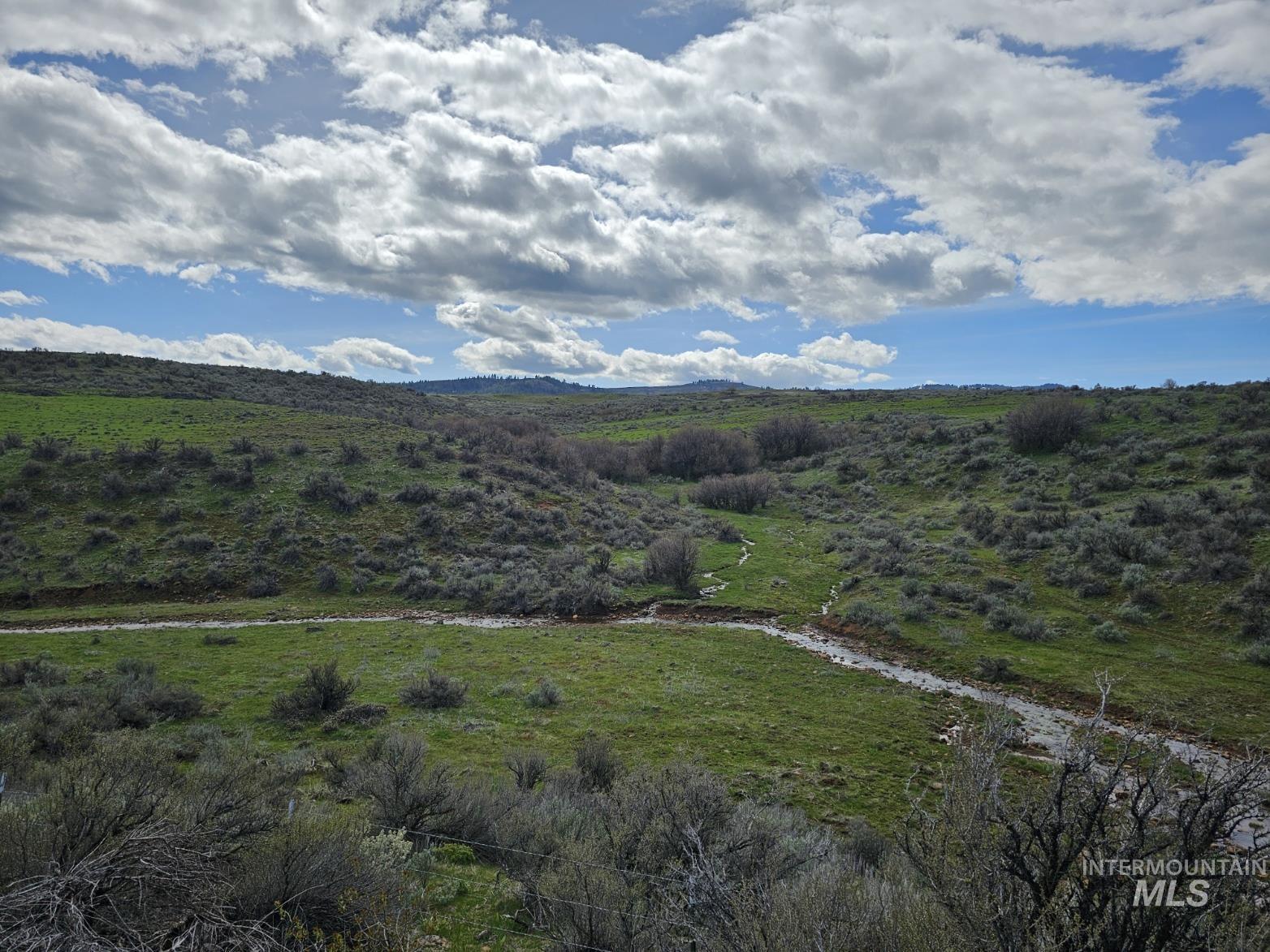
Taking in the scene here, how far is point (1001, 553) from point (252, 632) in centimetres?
3459

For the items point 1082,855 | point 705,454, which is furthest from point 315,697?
point 705,454

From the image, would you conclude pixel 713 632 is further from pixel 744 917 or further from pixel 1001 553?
pixel 744 917

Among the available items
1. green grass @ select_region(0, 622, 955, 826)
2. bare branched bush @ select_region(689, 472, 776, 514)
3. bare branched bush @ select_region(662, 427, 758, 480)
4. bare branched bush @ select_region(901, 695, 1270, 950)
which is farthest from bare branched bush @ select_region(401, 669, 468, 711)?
bare branched bush @ select_region(662, 427, 758, 480)

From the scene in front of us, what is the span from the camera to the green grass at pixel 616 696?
13922 mm

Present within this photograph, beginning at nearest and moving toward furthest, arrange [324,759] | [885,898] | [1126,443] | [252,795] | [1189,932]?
[1189,932] → [885,898] → [252,795] → [324,759] → [1126,443]

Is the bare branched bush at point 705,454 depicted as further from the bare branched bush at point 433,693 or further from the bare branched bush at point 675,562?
the bare branched bush at point 433,693

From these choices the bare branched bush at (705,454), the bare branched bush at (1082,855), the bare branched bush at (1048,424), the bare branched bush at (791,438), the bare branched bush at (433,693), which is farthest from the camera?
the bare branched bush at (791,438)

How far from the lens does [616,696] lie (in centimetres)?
1833

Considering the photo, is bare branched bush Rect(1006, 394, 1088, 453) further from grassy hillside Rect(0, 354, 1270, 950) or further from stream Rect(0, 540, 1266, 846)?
stream Rect(0, 540, 1266, 846)

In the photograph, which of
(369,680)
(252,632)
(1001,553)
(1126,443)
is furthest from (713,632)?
(1126,443)

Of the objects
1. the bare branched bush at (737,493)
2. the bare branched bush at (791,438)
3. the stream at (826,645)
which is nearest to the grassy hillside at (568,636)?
the bare branched bush at (737,493)

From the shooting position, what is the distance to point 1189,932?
3914 mm

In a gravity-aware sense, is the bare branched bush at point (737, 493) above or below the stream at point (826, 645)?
above

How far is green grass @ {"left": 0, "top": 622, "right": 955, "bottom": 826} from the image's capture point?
13922 millimetres
